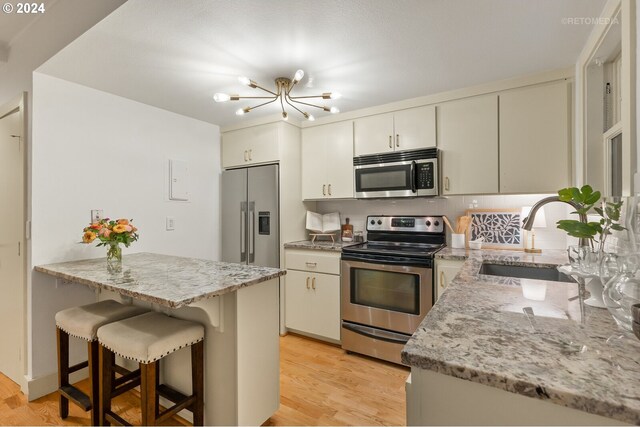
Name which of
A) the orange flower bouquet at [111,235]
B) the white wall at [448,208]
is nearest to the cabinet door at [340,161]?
the white wall at [448,208]

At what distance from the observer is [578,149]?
6.53ft

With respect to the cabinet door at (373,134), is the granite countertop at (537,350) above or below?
below

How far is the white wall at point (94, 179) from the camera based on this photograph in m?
2.10

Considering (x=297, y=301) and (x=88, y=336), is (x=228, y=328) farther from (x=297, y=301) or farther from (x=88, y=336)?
(x=297, y=301)

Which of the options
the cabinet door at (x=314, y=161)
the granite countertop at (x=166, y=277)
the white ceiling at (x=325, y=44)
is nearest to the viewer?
the granite countertop at (x=166, y=277)

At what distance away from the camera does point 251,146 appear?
3246mm

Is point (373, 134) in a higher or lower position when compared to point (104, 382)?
higher

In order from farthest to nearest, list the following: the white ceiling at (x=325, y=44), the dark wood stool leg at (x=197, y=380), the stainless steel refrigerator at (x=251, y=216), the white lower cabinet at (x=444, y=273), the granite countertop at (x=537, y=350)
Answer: the stainless steel refrigerator at (x=251, y=216)
the white lower cabinet at (x=444, y=273)
the dark wood stool leg at (x=197, y=380)
the white ceiling at (x=325, y=44)
the granite countertop at (x=537, y=350)

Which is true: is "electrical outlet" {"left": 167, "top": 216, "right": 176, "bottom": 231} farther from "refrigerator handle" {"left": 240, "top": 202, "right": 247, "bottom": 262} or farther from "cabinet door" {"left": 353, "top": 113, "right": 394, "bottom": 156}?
"cabinet door" {"left": 353, "top": 113, "right": 394, "bottom": 156}

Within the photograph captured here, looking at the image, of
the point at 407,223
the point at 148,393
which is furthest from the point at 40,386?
the point at 407,223

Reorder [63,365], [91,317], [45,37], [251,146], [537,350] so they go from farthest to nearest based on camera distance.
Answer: [251,146] < [45,37] < [63,365] < [91,317] < [537,350]

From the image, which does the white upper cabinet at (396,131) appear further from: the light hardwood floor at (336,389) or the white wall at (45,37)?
the white wall at (45,37)

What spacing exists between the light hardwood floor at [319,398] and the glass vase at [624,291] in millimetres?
1394

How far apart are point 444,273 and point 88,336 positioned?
2.33 m
